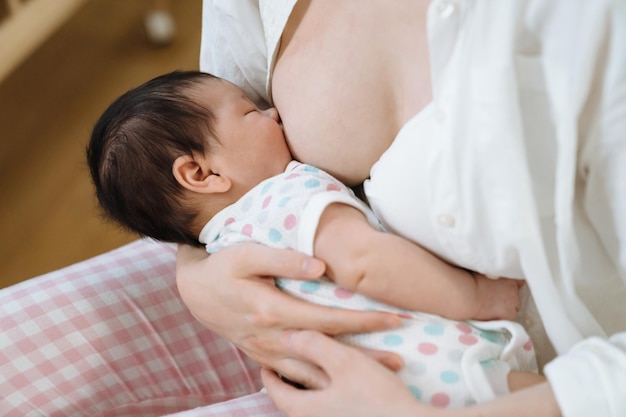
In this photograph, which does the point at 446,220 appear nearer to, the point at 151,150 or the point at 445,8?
the point at 445,8

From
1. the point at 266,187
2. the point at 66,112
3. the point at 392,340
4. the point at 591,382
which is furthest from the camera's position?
the point at 66,112

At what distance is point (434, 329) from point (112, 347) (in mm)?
487

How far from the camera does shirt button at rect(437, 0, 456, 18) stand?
0.60m

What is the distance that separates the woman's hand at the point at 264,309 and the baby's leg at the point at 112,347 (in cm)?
17

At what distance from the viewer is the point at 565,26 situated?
58 cm

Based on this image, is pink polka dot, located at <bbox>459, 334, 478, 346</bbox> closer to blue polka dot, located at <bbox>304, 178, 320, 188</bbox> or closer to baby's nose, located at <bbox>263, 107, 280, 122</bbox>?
blue polka dot, located at <bbox>304, 178, 320, 188</bbox>

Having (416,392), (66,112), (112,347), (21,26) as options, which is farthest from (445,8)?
(66,112)

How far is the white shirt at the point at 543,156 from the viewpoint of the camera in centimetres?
57

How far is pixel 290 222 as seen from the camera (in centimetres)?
72

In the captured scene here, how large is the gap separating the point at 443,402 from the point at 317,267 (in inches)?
7.0

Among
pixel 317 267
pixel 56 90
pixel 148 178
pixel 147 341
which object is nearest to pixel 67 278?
pixel 147 341

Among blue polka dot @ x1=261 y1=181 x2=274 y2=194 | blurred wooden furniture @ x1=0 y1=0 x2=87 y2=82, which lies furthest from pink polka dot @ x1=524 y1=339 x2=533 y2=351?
blurred wooden furniture @ x1=0 y1=0 x2=87 y2=82

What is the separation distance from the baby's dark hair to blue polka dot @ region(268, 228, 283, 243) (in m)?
0.15

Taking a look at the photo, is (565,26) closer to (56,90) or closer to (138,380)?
(138,380)
